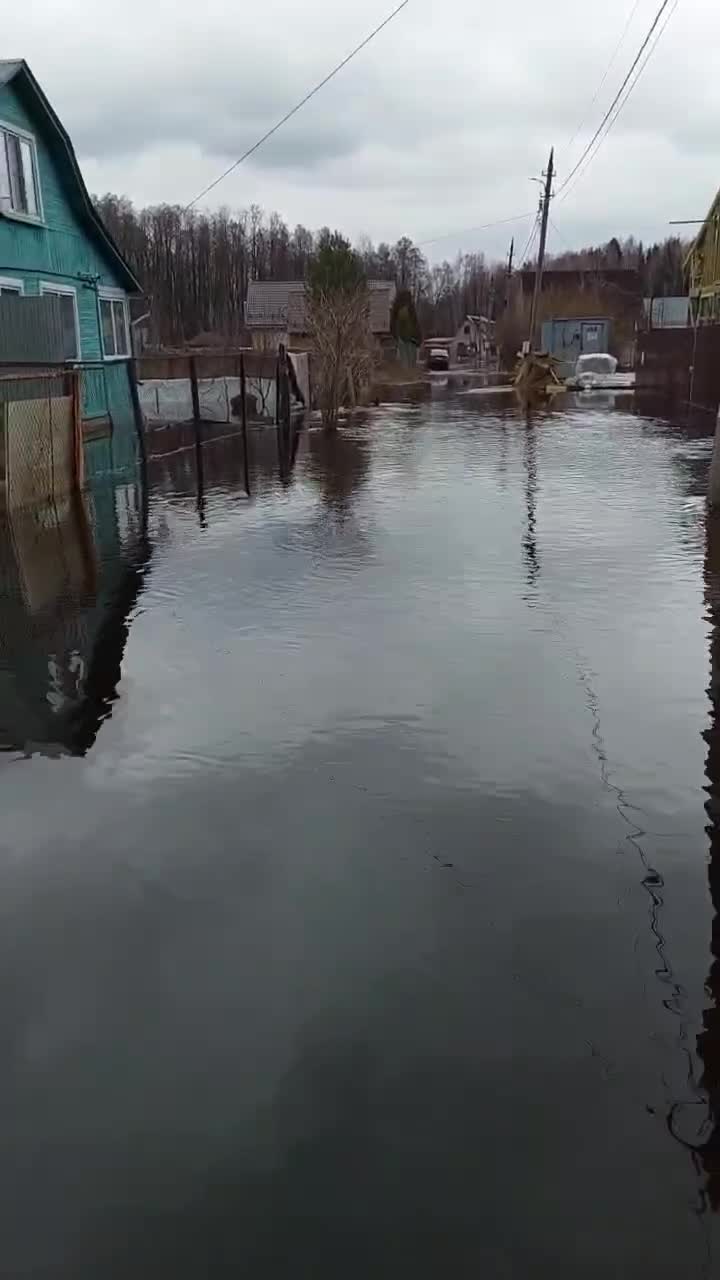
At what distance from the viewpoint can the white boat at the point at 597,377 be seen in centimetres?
4491

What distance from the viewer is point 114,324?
2406 cm


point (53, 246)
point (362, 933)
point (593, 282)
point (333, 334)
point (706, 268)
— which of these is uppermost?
point (593, 282)

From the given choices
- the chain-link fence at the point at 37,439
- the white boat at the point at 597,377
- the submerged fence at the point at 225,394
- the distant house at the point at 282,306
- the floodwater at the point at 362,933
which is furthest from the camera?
the distant house at the point at 282,306

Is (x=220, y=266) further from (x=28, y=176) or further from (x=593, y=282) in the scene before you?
(x=28, y=176)

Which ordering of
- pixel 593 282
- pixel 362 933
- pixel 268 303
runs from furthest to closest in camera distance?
pixel 593 282, pixel 268 303, pixel 362 933

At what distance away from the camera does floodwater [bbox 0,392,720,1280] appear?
2527 mm

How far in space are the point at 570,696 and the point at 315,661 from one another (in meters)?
1.63

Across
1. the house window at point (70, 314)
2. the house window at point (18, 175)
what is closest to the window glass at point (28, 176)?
the house window at point (18, 175)

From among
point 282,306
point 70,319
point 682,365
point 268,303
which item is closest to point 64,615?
point 70,319

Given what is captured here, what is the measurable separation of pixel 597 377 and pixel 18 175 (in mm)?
33735

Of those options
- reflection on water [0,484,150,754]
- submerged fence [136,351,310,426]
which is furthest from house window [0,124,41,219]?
reflection on water [0,484,150,754]

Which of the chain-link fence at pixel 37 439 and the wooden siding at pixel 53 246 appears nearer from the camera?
the chain-link fence at pixel 37 439

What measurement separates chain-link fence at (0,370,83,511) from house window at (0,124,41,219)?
659 centimetres

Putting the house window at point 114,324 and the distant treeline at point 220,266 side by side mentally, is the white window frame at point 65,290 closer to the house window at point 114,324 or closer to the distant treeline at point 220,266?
the house window at point 114,324
